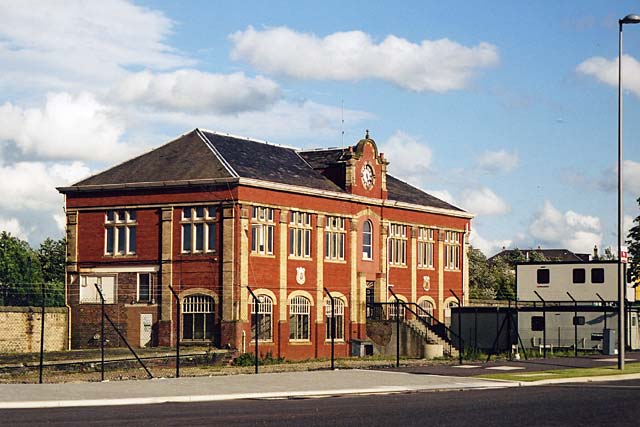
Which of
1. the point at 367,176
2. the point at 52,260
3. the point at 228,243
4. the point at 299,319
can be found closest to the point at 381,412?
the point at 228,243

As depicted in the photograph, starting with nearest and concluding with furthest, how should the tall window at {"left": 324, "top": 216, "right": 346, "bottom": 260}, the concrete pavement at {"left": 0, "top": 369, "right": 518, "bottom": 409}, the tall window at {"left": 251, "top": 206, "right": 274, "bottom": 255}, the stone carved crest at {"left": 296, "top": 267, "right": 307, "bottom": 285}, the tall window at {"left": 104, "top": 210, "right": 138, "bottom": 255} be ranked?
the concrete pavement at {"left": 0, "top": 369, "right": 518, "bottom": 409}, the tall window at {"left": 251, "top": 206, "right": 274, "bottom": 255}, the tall window at {"left": 104, "top": 210, "right": 138, "bottom": 255}, the stone carved crest at {"left": 296, "top": 267, "right": 307, "bottom": 285}, the tall window at {"left": 324, "top": 216, "right": 346, "bottom": 260}

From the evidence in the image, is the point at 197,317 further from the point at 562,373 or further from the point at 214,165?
the point at 562,373

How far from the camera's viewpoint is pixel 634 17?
146 feet

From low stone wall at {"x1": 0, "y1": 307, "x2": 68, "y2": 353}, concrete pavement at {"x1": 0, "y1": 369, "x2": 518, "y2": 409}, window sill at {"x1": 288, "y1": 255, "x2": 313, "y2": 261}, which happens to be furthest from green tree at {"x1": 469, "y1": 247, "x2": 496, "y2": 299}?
concrete pavement at {"x1": 0, "y1": 369, "x2": 518, "y2": 409}

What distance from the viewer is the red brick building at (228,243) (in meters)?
59.7

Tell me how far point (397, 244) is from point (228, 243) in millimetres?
17286

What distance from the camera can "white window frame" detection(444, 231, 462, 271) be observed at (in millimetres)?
78750

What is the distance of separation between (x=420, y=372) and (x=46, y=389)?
16.9 meters

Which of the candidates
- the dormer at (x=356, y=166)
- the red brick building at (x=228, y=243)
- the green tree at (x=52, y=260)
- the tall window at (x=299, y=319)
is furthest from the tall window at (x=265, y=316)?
the green tree at (x=52, y=260)

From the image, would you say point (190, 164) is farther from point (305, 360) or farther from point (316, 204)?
point (305, 360)

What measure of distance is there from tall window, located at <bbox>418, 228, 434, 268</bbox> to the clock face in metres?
6.86

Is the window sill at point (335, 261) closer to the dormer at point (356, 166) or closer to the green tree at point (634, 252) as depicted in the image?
the dormer at point (356, 166)

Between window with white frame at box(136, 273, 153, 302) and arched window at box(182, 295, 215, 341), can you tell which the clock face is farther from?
window with white frame at box(136, 273, 153, 302)

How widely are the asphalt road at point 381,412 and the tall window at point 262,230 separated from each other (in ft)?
89.4
